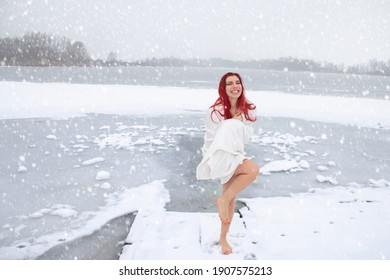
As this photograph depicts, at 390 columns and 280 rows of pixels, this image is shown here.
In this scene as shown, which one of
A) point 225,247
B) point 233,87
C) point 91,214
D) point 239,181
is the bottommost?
point 91,214

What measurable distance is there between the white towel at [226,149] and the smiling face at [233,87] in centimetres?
29

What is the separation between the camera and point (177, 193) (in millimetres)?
5020

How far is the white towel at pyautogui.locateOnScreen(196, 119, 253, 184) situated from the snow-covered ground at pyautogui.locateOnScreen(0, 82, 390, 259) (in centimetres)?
91

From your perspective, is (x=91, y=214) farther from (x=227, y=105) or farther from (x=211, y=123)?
(x=227, y=105)

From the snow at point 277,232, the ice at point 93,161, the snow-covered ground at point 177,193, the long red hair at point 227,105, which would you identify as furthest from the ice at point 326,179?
the ice at point 93,161

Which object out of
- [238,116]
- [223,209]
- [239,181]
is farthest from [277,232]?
[238,116]

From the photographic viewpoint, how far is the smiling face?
2996 millimetres

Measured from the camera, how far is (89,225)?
398cm

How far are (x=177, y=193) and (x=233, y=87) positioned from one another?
2520mm

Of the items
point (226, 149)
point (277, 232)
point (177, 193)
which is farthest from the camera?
point (177, 193)

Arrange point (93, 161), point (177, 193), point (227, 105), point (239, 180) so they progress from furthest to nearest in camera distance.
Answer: point (93, 161), point (177, 193), point (227, 105), point (239, 180)

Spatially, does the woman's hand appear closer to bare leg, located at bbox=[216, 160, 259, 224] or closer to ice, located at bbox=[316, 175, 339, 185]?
bare leg, located at bbox=[216, 160, 259, 224]

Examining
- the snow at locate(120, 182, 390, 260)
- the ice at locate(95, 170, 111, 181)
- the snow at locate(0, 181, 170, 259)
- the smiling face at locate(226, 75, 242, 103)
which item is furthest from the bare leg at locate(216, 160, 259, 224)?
the ice at locate(95, 170, 111, 181)

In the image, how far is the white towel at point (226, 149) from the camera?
284 centimetres
